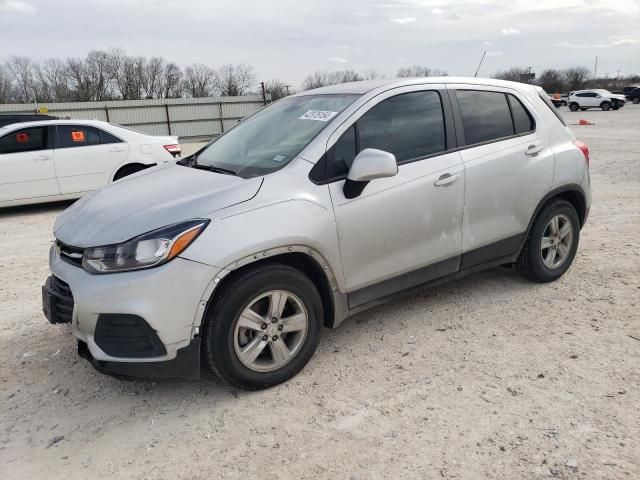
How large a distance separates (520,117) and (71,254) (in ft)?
11.3

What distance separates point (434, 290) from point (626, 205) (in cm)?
442

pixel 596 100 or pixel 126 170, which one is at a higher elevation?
pixel 126 170

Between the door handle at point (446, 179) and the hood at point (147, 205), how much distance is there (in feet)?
4.19

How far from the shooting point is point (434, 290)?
451 cm

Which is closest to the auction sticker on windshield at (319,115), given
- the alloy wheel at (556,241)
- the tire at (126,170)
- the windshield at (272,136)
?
the windshield at (272,136)

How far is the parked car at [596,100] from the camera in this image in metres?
39.8

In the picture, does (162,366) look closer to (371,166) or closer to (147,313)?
(147,313)

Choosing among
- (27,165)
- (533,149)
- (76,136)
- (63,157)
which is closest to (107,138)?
(76,136)

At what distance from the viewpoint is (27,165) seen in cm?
817

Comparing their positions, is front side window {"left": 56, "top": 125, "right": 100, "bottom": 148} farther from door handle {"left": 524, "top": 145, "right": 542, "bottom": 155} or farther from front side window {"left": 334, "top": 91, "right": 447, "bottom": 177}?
door handle {"left": 524, "top": 145, "right": 542, "bottom": 155}

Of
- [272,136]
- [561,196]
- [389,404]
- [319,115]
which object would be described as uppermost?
[319,115]

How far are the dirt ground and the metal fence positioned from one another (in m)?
24.5

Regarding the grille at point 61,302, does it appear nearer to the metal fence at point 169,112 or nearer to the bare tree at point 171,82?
the metal fence at point 169,112

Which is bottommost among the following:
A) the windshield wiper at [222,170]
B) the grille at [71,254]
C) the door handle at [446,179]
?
the grille at [71,254]
